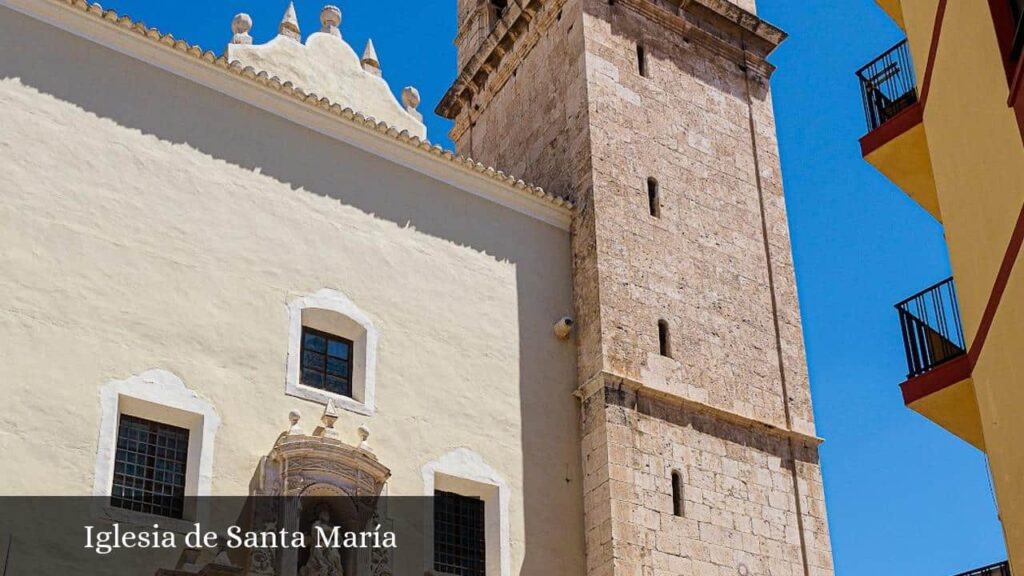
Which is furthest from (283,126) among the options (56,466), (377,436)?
(56,466)

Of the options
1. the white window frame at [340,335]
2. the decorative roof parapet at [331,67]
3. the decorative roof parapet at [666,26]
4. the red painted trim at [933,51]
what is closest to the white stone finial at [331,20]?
the decorative roof parapet at [331,67]

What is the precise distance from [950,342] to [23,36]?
8.74 m

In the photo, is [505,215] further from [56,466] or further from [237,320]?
[56,466]

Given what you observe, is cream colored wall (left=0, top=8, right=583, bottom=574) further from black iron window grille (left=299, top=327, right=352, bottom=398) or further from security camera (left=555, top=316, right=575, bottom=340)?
black iron window grille (left=299, top=327, right=352, bottom=398)

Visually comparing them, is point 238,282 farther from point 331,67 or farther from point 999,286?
point 999,286

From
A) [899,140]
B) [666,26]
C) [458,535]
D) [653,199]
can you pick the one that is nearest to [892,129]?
[899,140]

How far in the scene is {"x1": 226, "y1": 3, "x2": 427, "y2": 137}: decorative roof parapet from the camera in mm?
15547

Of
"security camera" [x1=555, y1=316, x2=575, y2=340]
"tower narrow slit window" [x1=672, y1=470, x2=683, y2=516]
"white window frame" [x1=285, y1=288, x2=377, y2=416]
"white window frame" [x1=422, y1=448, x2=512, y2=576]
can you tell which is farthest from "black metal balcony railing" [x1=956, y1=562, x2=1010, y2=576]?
"white window frame" [x1=285, y1=288, x2=377, y2=416]

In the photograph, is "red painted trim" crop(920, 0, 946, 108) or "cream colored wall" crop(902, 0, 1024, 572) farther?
"red painted trim" crop(920, 0, 946, 108)

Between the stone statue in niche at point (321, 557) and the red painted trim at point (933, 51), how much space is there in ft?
21.2

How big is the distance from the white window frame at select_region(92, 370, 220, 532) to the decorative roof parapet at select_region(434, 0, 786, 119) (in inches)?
333

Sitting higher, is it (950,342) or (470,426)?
(470,426)

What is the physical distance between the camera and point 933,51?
8938 mm

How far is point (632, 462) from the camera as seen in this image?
13.9m
